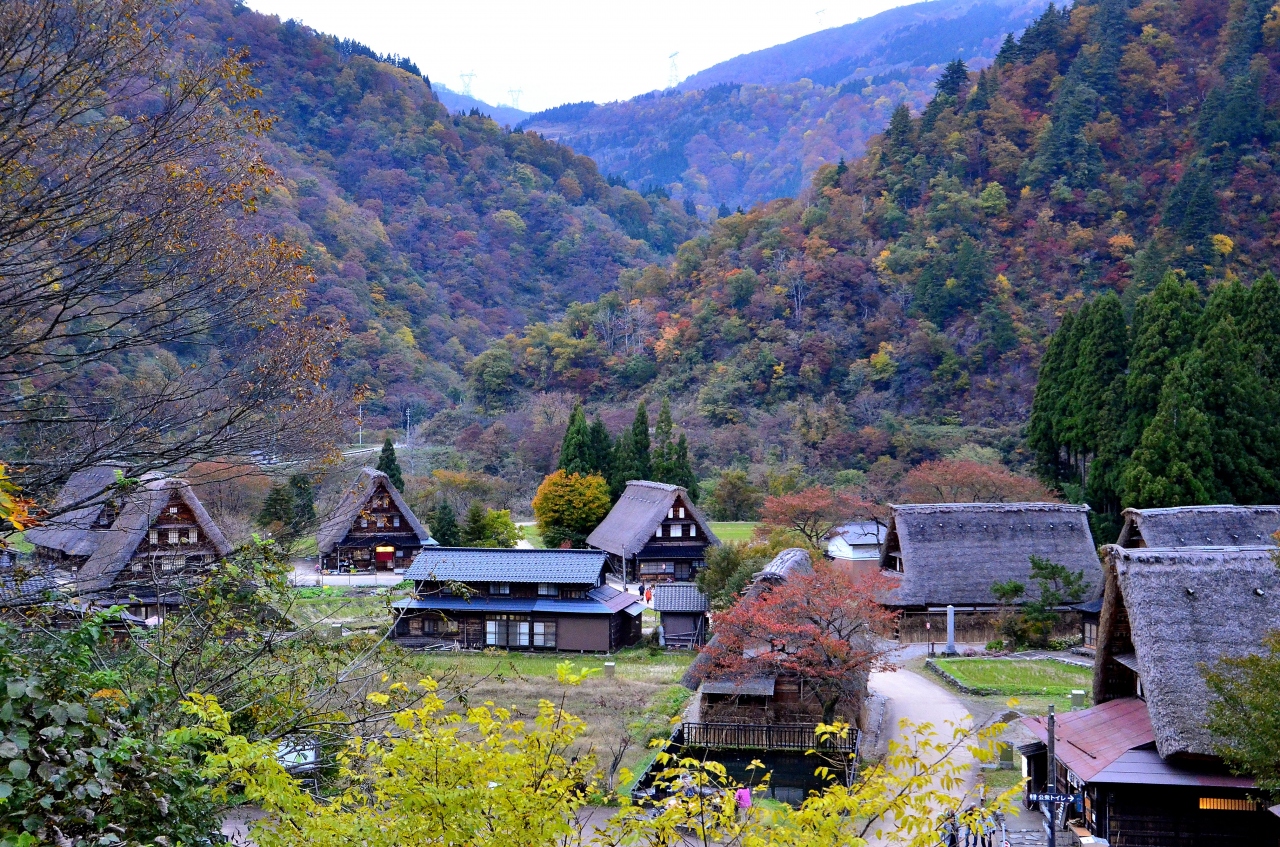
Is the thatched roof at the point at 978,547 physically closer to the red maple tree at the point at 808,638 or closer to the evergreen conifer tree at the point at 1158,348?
the evergreen conifer tree at the point at 1158,348

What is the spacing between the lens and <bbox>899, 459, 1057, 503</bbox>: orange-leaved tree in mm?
32375

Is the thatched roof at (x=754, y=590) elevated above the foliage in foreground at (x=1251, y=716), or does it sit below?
below

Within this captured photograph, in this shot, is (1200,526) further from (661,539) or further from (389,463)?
(389,463)

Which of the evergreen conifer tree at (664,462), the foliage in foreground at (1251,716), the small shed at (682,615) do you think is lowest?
the small shed at (682,615)

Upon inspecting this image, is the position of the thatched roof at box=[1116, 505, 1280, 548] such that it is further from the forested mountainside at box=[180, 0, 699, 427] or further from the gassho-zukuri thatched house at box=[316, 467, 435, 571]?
the forested mountainside at box=[180, 0, 699, 427]

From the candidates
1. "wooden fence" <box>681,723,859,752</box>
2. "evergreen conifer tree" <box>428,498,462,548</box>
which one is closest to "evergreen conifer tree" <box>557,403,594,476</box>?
"evergreen conifer tree" <box>428,498,462,548</box>

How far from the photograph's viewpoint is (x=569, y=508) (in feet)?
115

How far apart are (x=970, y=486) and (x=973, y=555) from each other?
7.72 meters

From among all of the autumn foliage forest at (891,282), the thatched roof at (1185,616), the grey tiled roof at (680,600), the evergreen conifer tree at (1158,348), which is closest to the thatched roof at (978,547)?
the evergreen conifer tree at (1158,348)

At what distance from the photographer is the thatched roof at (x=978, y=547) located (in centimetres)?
2550

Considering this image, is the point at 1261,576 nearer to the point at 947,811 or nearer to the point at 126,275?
the point at 947,811

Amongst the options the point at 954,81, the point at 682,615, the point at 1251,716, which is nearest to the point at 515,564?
the point at 682,615

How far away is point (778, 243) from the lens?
188ft

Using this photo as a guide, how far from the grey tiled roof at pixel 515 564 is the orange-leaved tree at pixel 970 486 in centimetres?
1242
